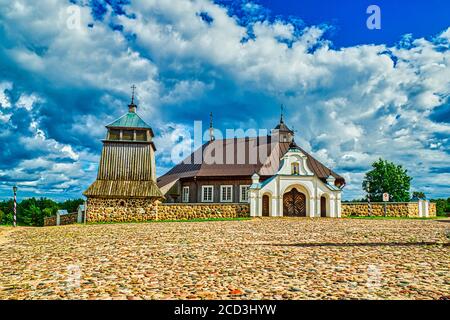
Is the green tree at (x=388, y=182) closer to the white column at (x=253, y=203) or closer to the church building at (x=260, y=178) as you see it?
the church building at (x=260, y=178)

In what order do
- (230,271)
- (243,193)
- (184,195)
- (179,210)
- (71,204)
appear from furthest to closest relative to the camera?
(71,204)
(184,195)
(243,193)
(179,210)
(230,271)

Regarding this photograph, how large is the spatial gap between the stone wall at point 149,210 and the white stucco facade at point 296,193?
1640mm

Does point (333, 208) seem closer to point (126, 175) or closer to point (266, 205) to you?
point (266, 205)

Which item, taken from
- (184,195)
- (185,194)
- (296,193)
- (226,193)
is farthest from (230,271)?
(184,195)

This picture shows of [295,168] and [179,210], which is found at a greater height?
[295,168]

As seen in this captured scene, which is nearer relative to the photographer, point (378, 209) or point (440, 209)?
point (378, 209)

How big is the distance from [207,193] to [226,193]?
77.1 inches

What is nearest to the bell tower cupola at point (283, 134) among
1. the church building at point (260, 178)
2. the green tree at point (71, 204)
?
the church building at point (260, 178)

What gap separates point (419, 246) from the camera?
10641 millimetres

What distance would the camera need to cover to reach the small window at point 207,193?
114ft

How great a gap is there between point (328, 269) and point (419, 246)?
511 cm

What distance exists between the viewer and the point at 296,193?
30.6 meters

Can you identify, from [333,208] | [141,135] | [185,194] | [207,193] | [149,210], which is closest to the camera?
[149,210]
